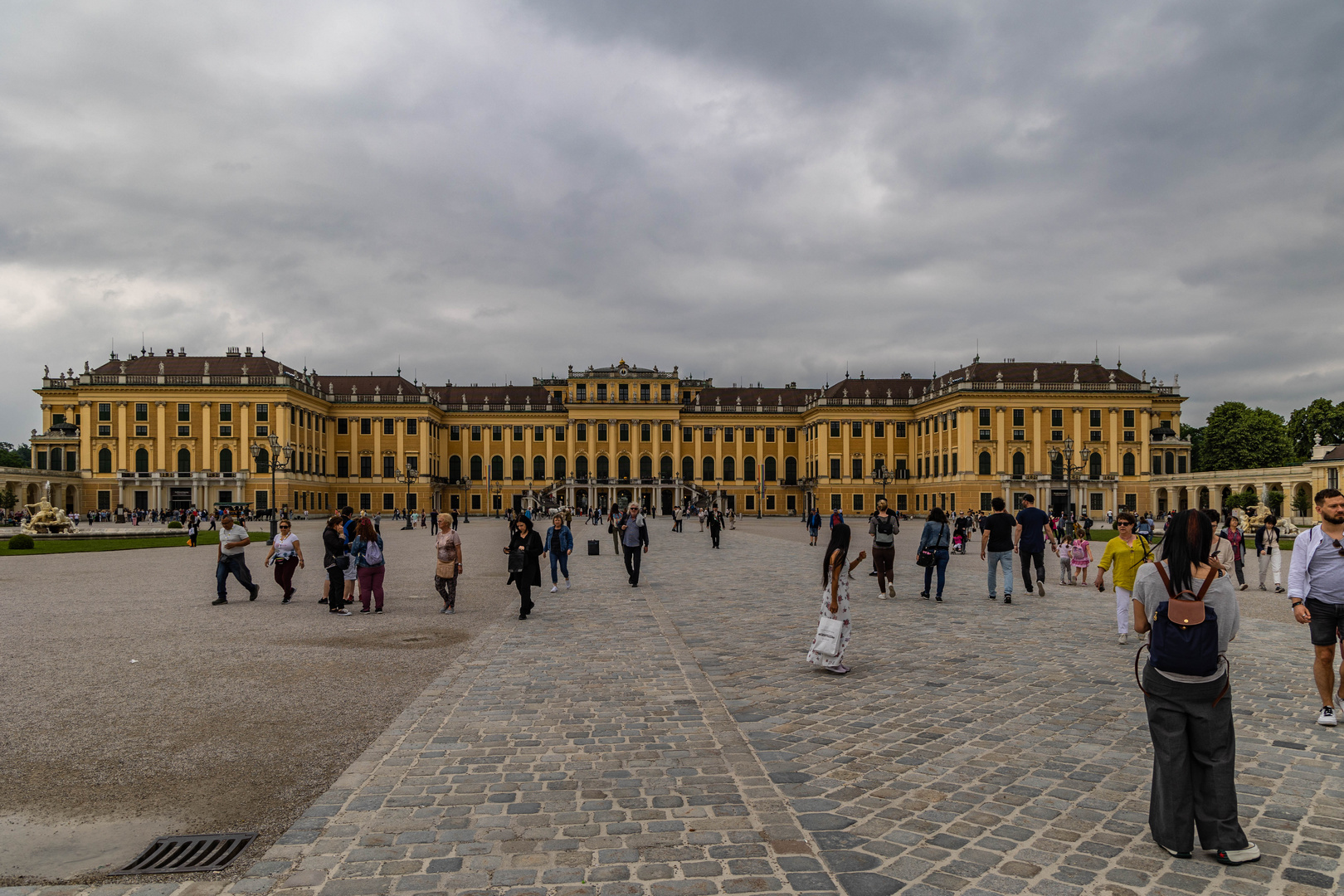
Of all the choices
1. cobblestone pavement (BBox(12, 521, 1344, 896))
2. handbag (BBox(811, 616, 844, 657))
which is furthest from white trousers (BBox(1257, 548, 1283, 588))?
handbag (BBox(811, 616, 844, 657))

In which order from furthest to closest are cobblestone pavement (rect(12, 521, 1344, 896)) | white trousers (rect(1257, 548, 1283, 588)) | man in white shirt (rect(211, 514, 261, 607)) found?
white trousers (rect(1257, 548, 1283, 588)) < man in white shirt (rect(211, 514, 261, 607)) < cobblestone pavement (rect(12, 521, 1344, 896))

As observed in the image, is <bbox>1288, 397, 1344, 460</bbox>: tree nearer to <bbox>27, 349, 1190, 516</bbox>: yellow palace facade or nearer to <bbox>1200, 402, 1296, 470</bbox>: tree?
<bbox>1200, 402, 1296, 470</bbox>: tree

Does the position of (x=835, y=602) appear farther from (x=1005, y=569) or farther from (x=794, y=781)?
(x=1005, y=569)

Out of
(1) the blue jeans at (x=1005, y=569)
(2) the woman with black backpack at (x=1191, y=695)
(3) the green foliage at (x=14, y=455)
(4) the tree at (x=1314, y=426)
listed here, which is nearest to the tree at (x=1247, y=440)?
(4) the tree at (x=1314, y=426)

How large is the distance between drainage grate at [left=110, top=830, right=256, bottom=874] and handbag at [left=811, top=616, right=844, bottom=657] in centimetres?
539

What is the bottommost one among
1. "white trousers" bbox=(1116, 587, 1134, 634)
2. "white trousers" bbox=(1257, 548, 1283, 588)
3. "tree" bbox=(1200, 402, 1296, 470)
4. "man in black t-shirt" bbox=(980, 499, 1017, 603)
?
"white trousers" bbox=(1257, 548, 1283, 588)

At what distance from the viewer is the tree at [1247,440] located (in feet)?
258

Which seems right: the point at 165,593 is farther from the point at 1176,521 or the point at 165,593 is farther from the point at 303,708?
the point at 1176,521

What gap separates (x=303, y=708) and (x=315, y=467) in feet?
251

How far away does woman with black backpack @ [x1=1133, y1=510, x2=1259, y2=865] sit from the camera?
420 centimetres

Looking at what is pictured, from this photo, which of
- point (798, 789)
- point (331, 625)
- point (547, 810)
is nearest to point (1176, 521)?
point (798, 789)

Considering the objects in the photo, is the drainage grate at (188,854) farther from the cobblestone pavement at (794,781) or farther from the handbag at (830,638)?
the handbag at (830,638)

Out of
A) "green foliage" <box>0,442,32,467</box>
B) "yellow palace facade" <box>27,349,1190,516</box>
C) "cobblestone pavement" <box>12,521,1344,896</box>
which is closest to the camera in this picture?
"cobblestone pavement" <box>12,521,1344,896</box>

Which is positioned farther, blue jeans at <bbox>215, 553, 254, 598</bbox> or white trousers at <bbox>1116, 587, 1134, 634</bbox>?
blue jeans at <bbox>215, 553, 254, 598</bbox>
